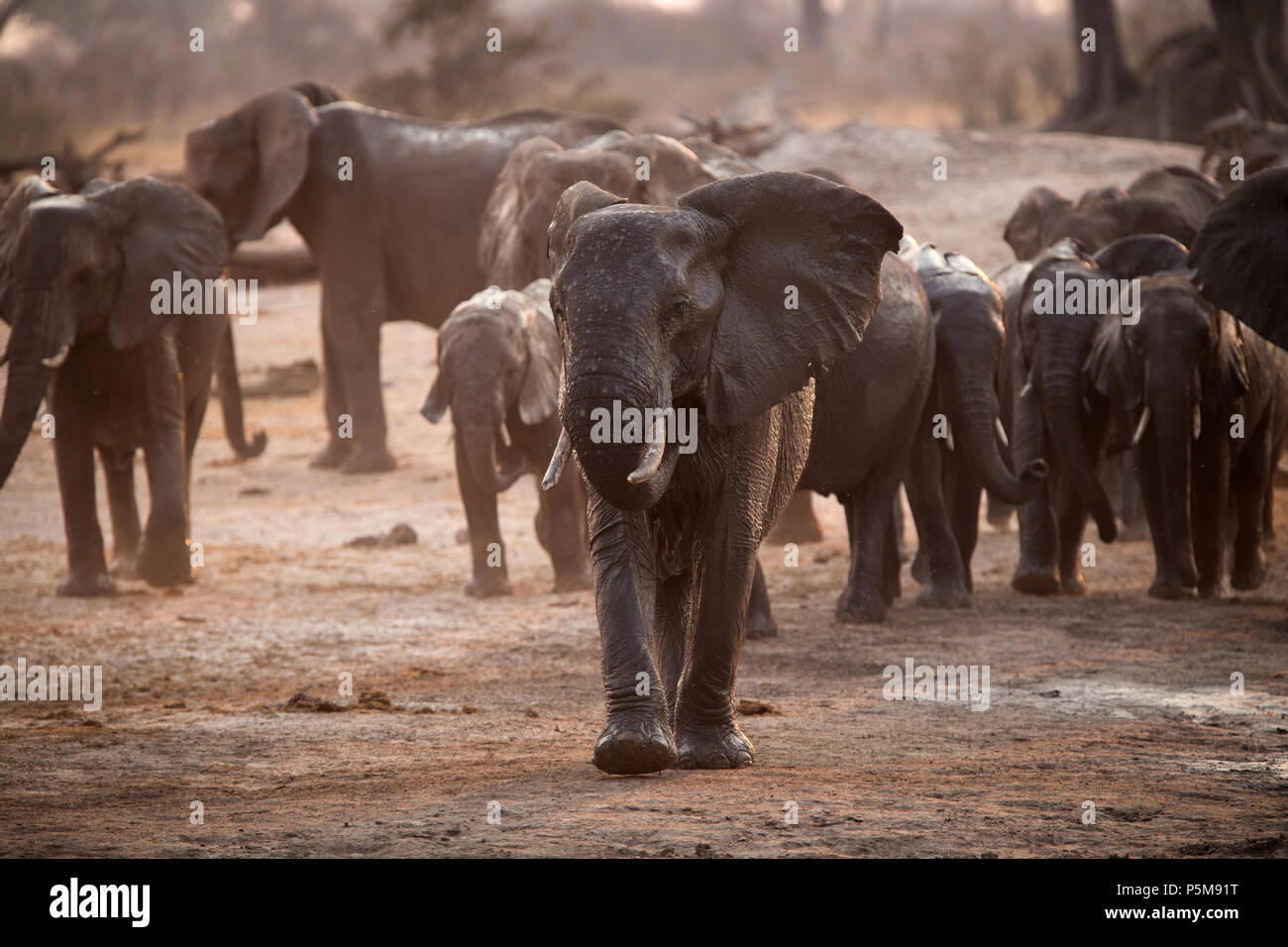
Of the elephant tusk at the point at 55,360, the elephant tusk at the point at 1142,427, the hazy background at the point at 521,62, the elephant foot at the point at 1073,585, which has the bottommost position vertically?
the elephant foot at the point at 1073,585

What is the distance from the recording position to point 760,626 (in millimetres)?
8438

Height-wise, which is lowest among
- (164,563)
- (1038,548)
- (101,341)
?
(1038,548)

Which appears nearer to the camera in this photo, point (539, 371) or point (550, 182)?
point (539, 371)

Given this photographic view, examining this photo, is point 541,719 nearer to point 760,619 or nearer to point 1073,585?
point 760,619

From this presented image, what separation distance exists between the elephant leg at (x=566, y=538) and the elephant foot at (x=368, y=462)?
4.71 m

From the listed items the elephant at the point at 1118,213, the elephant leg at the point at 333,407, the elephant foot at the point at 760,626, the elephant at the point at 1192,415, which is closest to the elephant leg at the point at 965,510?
the elephant at the point at 1192,415

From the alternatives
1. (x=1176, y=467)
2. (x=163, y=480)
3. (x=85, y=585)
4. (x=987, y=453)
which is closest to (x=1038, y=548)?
(x=987, y=453)

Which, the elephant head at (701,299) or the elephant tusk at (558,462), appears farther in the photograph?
the elephant tusk at (558,462)

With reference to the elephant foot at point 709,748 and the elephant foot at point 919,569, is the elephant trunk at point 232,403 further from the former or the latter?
the elephant foot at point 709,748

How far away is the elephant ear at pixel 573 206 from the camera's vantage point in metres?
5.71

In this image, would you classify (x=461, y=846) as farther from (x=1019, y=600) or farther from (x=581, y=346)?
(x=1019, y=600)

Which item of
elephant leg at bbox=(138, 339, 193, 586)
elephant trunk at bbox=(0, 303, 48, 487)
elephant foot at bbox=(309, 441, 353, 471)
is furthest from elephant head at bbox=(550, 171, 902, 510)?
elephant foot at bbox=(309, 441, 353, 471)

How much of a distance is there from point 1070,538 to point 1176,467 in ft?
3.53
